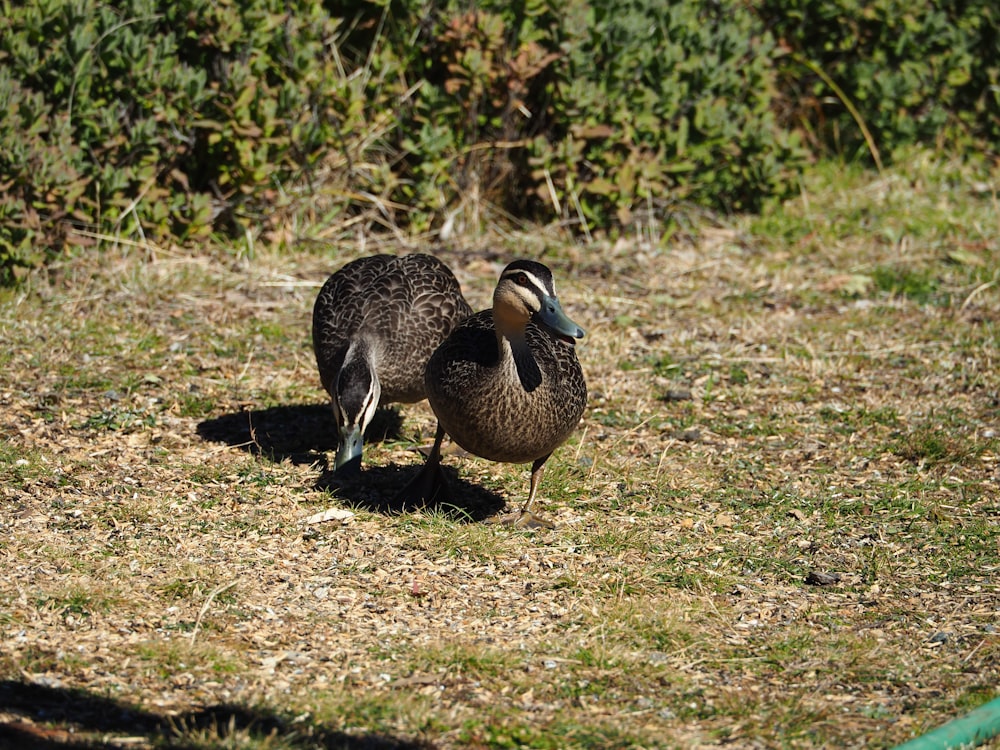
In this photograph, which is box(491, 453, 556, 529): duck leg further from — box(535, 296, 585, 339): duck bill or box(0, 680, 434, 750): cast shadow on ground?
box(0, 680, 434, 750): cast shadow on ground

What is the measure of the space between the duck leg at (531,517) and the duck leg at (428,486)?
291mm

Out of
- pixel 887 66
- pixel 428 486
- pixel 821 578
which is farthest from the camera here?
pixel 887 66

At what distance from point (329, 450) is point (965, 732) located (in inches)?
128

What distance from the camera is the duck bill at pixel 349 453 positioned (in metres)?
5.11

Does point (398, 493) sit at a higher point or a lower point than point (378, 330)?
lower

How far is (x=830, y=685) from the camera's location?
13.1ft

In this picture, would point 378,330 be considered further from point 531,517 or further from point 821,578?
point 821,578

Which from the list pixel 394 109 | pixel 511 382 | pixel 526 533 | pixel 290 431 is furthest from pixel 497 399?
pixel 394 109

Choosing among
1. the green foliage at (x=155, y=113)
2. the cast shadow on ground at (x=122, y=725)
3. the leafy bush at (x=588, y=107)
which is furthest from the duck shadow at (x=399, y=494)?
the leafy bush at (x=588, y=107)

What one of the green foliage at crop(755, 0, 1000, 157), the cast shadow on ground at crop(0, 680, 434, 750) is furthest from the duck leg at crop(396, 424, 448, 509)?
the green foliage at crop(755, 0, 1000, 157)

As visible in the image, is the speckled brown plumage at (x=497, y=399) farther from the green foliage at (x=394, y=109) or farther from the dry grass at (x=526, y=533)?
the green foliage at (x=394, y=109)

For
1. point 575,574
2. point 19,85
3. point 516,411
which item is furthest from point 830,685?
point 19,85

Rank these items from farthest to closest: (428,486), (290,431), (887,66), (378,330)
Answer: (887,66) → (290,431) → (378,330) → (428,486)

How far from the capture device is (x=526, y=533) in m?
5.09
